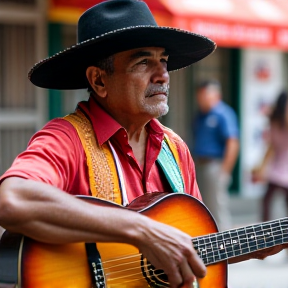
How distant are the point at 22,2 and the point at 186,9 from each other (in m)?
1.83

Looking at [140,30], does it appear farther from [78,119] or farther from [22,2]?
[22,2]

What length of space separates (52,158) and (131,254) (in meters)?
0.45

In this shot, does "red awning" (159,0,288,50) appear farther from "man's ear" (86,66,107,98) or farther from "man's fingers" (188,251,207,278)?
"man's fingers" (188,251,207,278)

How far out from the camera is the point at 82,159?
8.91ft

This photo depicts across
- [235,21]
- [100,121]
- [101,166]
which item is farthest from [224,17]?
[101,166]

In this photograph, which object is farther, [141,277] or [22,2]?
[22,2]

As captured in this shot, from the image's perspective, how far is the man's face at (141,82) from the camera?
288cm

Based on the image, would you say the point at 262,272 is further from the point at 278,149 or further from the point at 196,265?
the point at 196,265

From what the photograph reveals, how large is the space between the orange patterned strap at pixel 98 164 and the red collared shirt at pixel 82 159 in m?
0.02

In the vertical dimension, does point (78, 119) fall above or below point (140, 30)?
below

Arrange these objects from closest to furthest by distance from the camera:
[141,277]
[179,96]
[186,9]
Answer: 1. [141,277]
2. [186,9]
3. [179,96]

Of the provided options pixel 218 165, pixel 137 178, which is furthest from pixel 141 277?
pixel 218 165

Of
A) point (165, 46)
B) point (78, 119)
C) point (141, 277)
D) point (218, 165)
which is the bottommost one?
point (218, 165)

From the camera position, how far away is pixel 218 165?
8.54m
